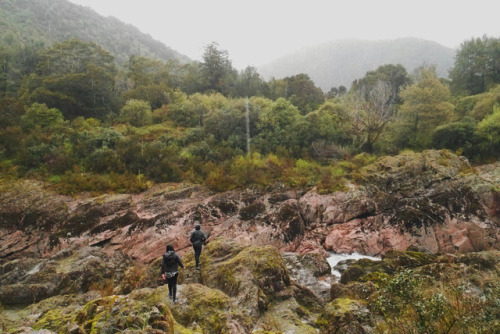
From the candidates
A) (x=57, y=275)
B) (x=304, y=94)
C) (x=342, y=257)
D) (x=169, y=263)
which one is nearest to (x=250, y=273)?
(x=169, y=263)

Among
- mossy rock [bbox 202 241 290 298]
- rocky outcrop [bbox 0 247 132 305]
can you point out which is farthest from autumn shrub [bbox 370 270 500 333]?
rocky outcrop [bbox 0 247 132 305]

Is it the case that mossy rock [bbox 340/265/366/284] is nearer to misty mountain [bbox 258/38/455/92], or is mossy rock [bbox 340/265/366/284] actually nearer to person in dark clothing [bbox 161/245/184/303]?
person in dark clothing [bbox 161/245/184/303]

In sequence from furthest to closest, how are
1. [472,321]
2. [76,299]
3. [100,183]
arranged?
[100,183], [76,299], [472,321]

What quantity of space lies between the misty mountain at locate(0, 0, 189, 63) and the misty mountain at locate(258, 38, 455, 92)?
68149 mm

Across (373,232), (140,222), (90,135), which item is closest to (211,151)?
(140,222)

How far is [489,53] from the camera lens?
107 ft

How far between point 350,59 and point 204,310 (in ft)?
575

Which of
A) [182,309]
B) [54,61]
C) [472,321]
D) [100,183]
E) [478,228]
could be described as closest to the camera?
[472,321]

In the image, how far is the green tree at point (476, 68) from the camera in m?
31.8

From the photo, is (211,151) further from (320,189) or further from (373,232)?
(373,232)

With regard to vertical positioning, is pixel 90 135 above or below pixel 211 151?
above

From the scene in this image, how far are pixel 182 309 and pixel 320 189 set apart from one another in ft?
41.2

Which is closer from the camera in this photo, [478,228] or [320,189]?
[478,228]

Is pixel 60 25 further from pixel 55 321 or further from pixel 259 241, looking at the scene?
pixel 55 321
